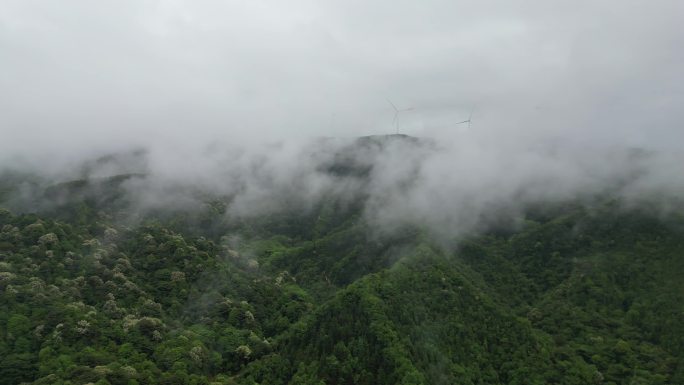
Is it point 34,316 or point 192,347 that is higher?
point 34,316

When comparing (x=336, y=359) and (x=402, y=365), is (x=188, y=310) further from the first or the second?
(x=402, y=365)

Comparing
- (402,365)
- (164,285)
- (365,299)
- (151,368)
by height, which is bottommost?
(402,365)

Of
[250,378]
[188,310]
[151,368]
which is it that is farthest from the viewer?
[188,310]

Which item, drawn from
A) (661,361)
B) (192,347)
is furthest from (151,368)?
(661,361)

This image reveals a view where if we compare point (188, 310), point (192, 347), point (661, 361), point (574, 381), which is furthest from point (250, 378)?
point (661, 361)

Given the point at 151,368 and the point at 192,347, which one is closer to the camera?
the point at 151,368

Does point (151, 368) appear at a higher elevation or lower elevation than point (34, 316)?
lower

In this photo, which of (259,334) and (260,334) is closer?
(259,334)

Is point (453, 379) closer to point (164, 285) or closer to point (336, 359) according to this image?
point (336, 359)

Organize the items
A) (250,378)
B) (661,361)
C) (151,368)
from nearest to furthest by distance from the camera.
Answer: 1. (151,368)
2. (250,378)
3. (661,361)
